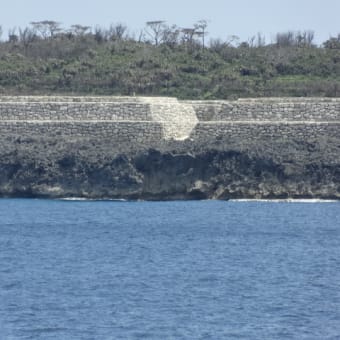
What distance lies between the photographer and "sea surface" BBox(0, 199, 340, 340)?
29.1 meters

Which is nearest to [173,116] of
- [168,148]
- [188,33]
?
[168,148]

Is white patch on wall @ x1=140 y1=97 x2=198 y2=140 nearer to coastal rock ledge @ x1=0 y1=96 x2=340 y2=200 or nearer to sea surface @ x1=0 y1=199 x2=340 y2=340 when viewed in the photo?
coastal rock ledge @ x1=0 y1=96 x2=340 y2=200

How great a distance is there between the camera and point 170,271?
35406 millimetres

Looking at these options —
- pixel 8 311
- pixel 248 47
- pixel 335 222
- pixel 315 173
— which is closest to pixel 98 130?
pixel 315 173

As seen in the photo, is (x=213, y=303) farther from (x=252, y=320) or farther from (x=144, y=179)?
(x=144, y=179)

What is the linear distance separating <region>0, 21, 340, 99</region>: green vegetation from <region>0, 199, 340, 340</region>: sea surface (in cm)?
1317

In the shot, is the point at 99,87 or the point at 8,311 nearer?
the point at 8,311

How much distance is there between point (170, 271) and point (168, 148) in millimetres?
17380

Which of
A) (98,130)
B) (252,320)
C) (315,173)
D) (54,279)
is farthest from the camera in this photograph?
(98,130)

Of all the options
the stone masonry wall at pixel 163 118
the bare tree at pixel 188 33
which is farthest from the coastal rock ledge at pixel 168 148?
the bare tree at pixel 188 33

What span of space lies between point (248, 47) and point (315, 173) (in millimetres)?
21291

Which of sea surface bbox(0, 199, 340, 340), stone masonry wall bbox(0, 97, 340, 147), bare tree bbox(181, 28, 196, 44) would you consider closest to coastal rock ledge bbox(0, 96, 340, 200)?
stone masonry wall bbox(0, 97, 340, 147)

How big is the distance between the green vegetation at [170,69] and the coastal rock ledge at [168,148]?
5.29 metres

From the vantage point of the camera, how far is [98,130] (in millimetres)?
55719
